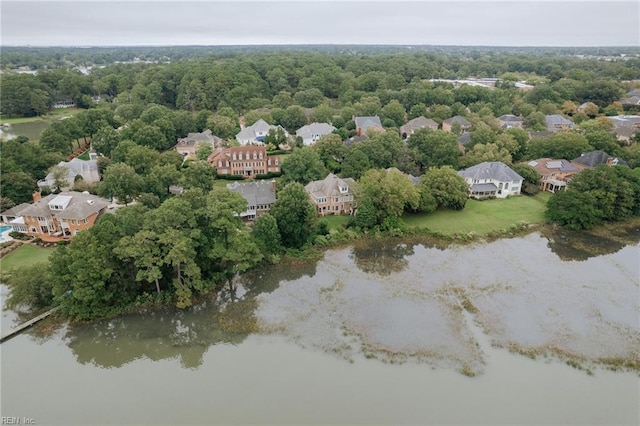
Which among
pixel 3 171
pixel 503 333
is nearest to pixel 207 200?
pixel 503 333

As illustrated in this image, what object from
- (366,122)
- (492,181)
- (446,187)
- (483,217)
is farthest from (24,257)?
(366,122)

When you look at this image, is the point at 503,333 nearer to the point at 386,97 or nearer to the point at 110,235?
the point at 110,235

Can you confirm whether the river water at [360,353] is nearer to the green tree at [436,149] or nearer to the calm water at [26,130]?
the green tree at [436,149]

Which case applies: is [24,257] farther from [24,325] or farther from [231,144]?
[231,144]

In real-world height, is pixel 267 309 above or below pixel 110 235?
below

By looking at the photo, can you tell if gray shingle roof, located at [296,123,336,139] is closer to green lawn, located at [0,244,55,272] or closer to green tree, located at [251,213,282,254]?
green tree, located at [251,213,282,254]

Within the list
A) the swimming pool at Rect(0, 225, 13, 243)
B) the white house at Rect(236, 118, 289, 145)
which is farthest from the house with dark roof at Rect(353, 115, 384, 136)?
the swimming pool at Rect(0, 225, 13, 243)
